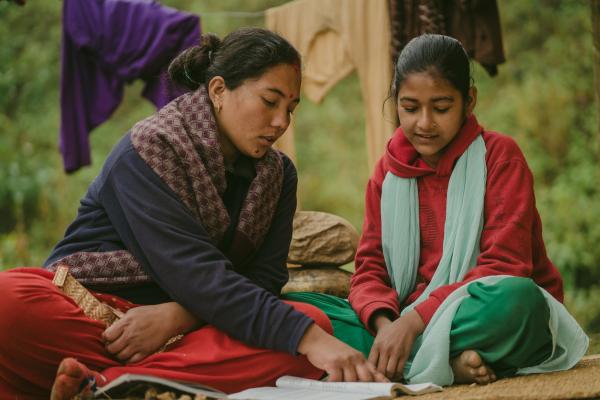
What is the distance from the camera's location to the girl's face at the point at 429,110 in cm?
263

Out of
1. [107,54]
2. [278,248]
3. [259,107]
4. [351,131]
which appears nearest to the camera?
[259,107]

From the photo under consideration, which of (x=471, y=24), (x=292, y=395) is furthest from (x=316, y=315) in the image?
(x=471, y=24)

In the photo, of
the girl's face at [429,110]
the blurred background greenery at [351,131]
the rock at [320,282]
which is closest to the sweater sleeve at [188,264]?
the girl's face at [429,110]

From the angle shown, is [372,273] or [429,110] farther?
[372,273]

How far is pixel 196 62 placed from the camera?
8.77 feet

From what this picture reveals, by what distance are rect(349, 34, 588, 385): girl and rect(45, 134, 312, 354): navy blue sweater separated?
39 centimetres

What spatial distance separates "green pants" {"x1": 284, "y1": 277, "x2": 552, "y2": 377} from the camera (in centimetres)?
229

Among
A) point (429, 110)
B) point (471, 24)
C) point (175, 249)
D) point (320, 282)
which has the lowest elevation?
point (320, 282)

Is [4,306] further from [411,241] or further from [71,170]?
[71,170]

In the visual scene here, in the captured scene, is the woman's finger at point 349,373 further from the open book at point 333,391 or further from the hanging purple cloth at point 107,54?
the hanging purple cloth at point 107,54

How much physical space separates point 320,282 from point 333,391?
6.48 feet

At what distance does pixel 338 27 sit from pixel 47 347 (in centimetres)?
301

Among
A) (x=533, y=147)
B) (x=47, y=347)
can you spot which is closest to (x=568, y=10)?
(x=533, y=147)

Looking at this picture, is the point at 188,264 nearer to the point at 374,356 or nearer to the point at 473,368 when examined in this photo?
the point at 374,356
